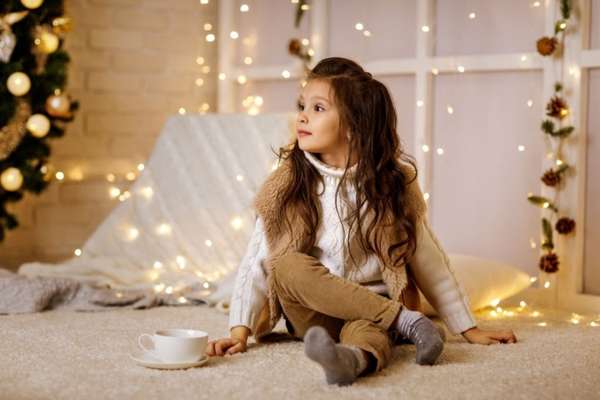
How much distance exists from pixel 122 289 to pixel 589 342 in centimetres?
134

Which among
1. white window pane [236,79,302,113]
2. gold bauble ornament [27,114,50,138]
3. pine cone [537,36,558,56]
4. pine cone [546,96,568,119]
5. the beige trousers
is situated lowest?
the beige trousers

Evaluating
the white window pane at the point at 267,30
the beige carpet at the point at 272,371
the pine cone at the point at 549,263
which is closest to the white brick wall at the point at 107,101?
the white window pane at the point at 267,30

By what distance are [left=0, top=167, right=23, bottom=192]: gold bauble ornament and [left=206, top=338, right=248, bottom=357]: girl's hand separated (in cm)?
134

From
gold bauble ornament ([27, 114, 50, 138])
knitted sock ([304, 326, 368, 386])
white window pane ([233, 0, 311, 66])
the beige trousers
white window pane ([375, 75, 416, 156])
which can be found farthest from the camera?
white window pane ([233, 0, 311, 66])

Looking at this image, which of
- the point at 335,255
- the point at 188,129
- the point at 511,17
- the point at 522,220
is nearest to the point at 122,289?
the point at 188,129

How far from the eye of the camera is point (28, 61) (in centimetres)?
A: 313

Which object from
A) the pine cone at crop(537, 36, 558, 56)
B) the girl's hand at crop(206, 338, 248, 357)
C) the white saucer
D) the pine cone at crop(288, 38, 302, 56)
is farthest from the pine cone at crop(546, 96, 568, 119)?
the white saucer

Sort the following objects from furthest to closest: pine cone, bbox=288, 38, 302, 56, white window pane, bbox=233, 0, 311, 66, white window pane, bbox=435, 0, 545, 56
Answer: white window pane, bbox=233, 0, 311, 66, pine cone, bbox=288, 38, 302, 56, white window pane, bbox=435, 0, 545, 56

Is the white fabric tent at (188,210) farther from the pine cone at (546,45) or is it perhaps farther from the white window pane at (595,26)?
the white window pane at (595,26)

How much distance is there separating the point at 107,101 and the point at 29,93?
25.4 inches

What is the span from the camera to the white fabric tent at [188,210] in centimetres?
305

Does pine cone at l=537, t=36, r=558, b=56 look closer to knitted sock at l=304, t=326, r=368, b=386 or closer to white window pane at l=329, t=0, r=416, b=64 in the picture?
white window pane at l=329, t=0, r=416, b=64

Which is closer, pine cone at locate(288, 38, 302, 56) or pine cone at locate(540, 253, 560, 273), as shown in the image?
pine cone at locate(540, 253, 560, 273)

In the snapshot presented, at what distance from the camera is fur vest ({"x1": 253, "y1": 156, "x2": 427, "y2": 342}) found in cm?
203
